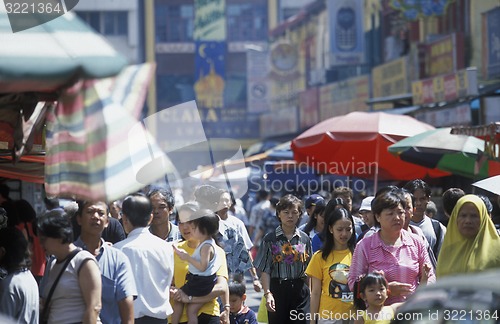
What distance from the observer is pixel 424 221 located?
9539mm

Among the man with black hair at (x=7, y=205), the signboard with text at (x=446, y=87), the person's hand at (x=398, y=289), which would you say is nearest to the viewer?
the person's hand at (x=398, y=289)

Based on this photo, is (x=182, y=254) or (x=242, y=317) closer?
(x=182, y=254)

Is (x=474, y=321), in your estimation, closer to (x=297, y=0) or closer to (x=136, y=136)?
(x=136, y=136)

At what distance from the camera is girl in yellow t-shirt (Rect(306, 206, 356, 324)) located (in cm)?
860

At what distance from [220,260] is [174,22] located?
57.7m

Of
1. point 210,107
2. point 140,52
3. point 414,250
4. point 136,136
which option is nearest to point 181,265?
point 414,250

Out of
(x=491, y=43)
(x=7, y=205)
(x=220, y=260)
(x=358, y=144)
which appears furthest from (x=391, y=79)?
(x=220, y=260)

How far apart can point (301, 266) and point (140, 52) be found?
5460cm

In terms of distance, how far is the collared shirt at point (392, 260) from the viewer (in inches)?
310

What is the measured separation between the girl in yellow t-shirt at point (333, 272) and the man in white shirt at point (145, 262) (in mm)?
1594

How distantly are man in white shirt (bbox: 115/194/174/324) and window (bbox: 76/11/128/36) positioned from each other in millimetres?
54343

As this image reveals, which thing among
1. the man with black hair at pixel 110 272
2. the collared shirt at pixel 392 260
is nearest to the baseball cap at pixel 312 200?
the collared shirt at pixel 392 260

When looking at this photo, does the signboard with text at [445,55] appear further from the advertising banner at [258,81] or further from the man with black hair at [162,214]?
the advertising banner at [258,81]

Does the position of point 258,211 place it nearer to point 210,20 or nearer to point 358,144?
point 358,144
